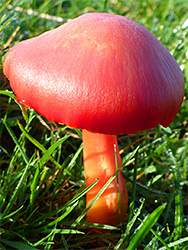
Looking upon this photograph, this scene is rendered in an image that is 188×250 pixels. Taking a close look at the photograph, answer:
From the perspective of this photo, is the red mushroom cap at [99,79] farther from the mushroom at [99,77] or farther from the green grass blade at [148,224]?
the green grass blade at [148,224]

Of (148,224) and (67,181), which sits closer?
(148,224)

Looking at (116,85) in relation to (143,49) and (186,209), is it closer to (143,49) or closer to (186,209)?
(143,49)

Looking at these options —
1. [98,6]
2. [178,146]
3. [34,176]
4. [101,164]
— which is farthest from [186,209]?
[98,6]

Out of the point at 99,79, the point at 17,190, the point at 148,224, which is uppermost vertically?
the point at 99,79

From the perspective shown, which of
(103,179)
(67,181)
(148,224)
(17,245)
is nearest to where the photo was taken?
(148,224)

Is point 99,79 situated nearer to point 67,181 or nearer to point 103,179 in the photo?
point 103,179

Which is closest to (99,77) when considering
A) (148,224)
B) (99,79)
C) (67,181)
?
(99,79)
